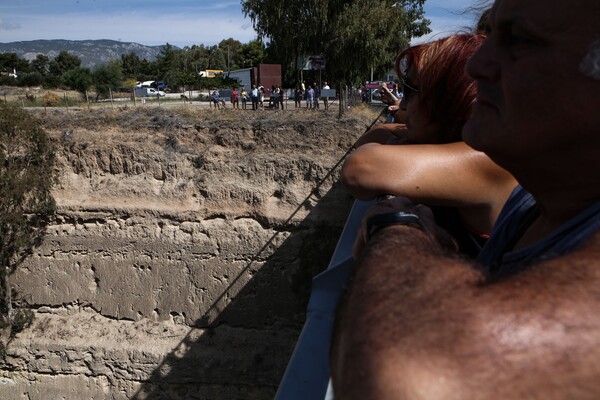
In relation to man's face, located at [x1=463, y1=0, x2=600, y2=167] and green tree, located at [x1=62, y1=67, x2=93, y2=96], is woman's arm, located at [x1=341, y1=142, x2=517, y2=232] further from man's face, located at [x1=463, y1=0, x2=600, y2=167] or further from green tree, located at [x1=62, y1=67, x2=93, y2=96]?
green tree, located at [x1=62, y1=67, x2=93, y2=96]

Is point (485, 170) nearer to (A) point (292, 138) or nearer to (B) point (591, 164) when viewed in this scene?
(B) point (591, 164)

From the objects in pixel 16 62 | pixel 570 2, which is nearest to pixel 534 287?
pixel 570 2

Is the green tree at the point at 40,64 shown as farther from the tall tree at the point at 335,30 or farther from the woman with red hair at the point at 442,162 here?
the woman with red hair at the point at 442,162

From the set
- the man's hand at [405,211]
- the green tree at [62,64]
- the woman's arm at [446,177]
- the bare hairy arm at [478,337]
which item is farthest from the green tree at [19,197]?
the green tree at [62,64]

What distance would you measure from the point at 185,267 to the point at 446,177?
15.7 ft

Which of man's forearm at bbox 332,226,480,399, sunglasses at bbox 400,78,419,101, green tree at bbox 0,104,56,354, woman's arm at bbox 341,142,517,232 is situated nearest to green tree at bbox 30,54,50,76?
green tree at bbox 0,104,56,354

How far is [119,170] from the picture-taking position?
6.40m

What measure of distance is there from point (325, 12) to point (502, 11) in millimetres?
29637

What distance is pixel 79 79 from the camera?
44.1m

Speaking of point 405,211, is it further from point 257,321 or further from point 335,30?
point 335,30

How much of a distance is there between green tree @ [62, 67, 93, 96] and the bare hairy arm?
46040 mm

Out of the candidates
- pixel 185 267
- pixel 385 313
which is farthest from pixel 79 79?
pixel 385 313

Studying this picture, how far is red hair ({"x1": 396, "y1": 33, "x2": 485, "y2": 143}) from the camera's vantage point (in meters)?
1.77

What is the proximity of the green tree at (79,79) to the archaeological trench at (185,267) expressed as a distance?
132 feet
